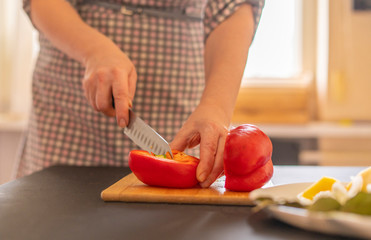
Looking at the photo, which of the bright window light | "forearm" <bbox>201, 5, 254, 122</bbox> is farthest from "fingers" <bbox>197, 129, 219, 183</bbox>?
the bright window light

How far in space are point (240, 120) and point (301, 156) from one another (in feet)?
1.31

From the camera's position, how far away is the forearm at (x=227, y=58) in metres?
1.01

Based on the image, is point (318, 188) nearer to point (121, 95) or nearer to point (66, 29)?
point (121, 95)

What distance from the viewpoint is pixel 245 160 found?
31.2 inches

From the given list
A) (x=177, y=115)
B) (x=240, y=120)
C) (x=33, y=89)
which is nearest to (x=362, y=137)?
(x=240, y=120)

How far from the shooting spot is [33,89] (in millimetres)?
1307

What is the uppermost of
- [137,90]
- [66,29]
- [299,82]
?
[66,29]

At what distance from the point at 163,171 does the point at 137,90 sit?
1.54 feet

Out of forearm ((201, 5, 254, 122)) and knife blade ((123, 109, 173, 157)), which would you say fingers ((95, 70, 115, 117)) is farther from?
forearm ((201, 5, 254, 122))

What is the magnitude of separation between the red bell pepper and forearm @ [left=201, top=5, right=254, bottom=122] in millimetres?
174

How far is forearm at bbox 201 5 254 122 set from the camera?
1.01 metres

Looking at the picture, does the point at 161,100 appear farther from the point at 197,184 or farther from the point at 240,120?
the point at 240,120

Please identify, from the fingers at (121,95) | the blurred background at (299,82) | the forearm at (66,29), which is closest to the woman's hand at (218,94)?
the fingers at (121,95)

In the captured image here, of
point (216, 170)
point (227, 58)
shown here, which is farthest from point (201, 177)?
point (227, 58)
